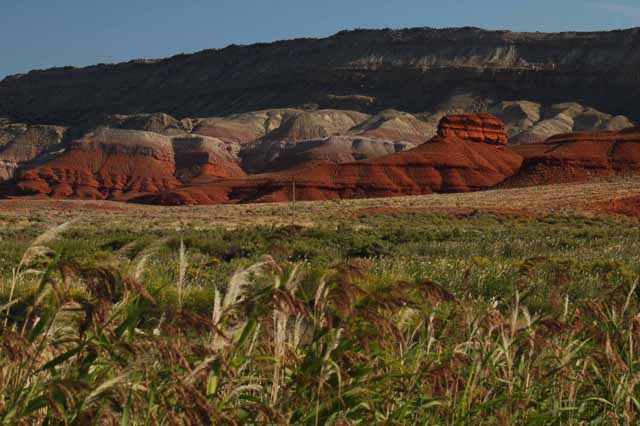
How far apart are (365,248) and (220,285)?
34.1ft

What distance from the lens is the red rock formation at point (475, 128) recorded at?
328 feet

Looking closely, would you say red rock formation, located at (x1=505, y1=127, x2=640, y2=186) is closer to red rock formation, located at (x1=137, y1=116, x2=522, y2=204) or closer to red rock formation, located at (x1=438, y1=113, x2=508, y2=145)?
red rock formation, located at (x1=137, y1=116, x2=522, y2=204)

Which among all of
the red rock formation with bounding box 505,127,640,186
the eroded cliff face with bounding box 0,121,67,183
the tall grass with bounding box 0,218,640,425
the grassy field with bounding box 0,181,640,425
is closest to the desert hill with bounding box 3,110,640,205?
the red rock formation with bounding box 505,127,640,186

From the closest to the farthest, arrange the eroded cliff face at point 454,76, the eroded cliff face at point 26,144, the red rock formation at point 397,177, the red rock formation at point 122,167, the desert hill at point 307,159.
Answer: the desert hill at point 307,159 < the red rock formation at point 397,177 < the red rock formation at point 122,167 < the eroded cliff face at point 26,144 < the eroded cliff face at point 454,76

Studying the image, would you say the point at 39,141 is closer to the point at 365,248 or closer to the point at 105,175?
the point at 105,175

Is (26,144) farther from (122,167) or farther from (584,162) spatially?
(584,162)

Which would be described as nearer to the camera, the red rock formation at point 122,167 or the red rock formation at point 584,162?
the red rock formation at point 584,162

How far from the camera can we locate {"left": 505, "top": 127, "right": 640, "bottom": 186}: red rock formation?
7644 cm

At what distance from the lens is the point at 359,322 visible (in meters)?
4.89

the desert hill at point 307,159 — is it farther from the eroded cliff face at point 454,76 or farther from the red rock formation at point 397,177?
the eroded cliff face at point 454,76

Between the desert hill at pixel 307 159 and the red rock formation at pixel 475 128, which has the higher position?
the red rock formation at pixel 475 128

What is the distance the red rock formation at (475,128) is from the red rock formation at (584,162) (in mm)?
17436

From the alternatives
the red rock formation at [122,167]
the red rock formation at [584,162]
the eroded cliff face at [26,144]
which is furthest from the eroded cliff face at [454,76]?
the red rock formation at [584,162]

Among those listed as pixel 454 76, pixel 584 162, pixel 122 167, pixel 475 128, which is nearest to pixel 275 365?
pixel 584 162
